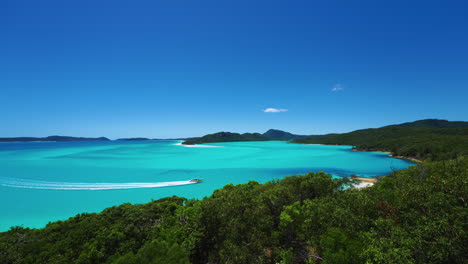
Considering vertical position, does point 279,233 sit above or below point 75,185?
above

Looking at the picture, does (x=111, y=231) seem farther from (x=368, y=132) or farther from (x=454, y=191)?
(x=368, y=132)

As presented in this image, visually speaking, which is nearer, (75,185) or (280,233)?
(280,233)

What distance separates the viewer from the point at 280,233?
11.6 metres

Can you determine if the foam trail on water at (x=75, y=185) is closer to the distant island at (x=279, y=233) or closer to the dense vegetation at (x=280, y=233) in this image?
the dense vegetation at (x=280, y=233)

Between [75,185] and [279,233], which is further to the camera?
[75,185]

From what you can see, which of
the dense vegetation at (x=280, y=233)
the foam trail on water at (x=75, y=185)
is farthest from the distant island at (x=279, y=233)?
the foam trail on water at (x=75, y=185)

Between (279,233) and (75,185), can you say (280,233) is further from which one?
→ (75,185)

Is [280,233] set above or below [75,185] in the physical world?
above

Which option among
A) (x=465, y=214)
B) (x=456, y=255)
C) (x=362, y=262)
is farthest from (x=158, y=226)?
(x=465, y=214)

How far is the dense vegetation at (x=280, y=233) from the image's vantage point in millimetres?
6316

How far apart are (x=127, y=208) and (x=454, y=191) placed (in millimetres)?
22472

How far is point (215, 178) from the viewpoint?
43656 millimetres

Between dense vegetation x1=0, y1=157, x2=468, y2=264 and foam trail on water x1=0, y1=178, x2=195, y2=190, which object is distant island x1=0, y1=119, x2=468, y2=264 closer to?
dense vegetation x1=0, y1=157, x2=468, y2=264

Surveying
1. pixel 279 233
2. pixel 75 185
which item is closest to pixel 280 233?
pixel 279 233
